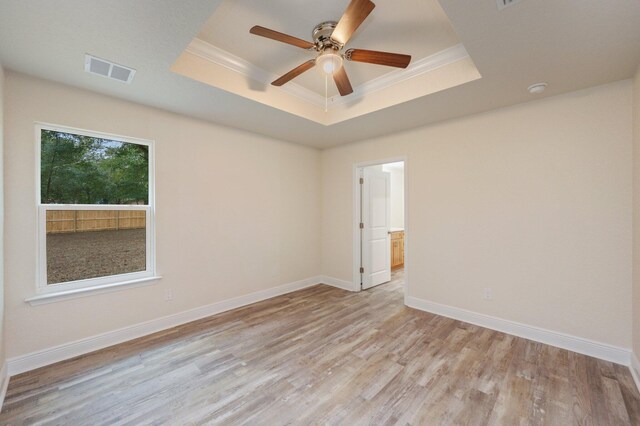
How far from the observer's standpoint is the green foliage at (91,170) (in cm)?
248

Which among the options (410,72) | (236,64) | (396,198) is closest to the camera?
(236,64)

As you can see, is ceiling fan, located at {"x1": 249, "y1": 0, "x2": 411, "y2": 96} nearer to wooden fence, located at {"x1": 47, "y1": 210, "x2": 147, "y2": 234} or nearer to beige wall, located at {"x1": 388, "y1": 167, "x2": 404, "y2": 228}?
wooden fence, located at {"x1": 47, "y1": 210, "x2": 147, "y2": 234}

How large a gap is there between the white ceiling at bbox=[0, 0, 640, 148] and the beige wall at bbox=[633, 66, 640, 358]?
0.26 meters

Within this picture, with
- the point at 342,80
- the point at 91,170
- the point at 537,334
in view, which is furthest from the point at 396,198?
the point at 91,170

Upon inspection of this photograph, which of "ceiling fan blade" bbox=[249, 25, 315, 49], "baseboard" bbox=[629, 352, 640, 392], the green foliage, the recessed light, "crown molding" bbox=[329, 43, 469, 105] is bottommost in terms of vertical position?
"baseboard" bbox=[629, 352, 640, 392]

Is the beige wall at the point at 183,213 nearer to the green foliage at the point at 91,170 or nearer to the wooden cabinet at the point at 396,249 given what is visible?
the green foliage at the point at 91,170

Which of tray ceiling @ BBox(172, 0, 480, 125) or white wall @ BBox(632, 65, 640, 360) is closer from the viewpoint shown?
tray ceiling @ BBox(172, 0, 480, 125)

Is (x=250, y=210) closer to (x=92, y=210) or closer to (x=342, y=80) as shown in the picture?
(x=92, y=210)

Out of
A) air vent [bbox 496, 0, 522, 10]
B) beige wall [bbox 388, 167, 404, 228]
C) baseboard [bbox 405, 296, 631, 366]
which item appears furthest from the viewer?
beige wall [bbox 388, 167, 404, 228]

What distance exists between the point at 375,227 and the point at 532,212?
2356 mm

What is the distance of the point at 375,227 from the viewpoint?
484 cm

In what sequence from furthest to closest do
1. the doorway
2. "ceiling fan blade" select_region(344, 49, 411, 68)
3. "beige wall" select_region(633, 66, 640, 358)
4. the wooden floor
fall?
1. the doorway
2. "beige wall" select_region(633, 66, 640, 358)
3. "ceiling fan blade" select_region(344, 49, 411, 68)
4. the wooden floor

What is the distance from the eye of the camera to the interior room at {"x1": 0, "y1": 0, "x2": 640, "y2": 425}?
73.4 inches

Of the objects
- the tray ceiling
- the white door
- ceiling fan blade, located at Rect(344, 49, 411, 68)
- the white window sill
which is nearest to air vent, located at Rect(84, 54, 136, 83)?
the tray ceiling
